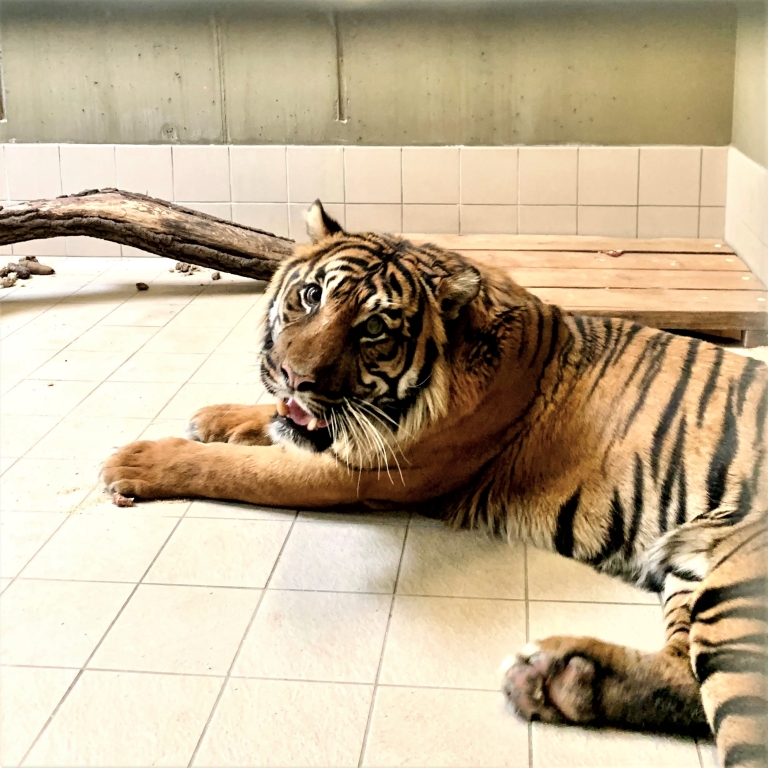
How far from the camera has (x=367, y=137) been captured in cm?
433

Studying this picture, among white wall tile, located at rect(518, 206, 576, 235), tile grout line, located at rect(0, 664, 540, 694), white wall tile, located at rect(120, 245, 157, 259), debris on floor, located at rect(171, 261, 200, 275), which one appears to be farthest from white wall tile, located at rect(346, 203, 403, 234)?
tile grout line, located at rect(0, 664, 540, 694)

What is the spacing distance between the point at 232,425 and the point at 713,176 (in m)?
2.76

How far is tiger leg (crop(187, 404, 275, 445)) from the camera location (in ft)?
7.97

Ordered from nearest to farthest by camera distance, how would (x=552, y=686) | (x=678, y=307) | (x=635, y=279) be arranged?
(x=552, y=686) → (x=678, y=307) → (x=635, y=279)

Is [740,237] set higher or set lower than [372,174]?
lower

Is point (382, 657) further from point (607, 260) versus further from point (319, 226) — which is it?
point (607, 260)

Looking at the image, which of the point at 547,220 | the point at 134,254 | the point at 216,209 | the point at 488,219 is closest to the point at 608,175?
the point at 547,220

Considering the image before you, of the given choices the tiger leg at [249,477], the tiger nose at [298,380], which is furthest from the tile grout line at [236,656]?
the tiger nose at [298,380]

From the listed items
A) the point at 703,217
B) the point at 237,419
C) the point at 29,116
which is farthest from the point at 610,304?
the point at 29,116

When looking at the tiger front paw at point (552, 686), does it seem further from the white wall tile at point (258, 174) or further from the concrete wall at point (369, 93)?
the white wall tile at point (258, 174)

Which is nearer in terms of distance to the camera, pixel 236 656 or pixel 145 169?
pixel 236 656

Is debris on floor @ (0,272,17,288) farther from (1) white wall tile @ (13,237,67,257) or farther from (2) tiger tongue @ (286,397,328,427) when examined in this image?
(2) tiger tongue @ (286,397,328,427)

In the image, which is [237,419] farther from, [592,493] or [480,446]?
[592,493]

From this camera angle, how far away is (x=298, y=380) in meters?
1.90
